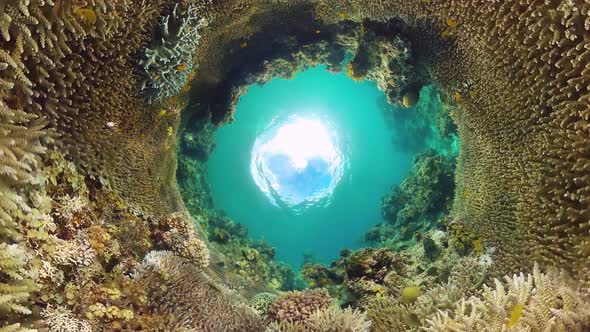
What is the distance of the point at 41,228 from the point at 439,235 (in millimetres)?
6161

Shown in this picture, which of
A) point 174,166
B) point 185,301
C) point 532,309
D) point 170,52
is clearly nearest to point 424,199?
point 174,166

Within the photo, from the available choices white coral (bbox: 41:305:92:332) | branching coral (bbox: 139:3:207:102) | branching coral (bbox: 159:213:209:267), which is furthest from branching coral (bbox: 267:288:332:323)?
branching coral (bbox: 139:3:207:102)

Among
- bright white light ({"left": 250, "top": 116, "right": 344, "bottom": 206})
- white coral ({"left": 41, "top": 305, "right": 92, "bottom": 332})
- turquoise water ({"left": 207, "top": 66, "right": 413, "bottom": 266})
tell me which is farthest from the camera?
bright white light ({"left": 250, "top": 116, "right": 344, "bottom": 206})

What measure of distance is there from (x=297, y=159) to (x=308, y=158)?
29.8 inches

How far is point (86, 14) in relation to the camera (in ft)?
12.6

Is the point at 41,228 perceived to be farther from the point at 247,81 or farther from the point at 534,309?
the point at 247,81

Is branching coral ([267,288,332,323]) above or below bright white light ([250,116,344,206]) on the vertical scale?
below

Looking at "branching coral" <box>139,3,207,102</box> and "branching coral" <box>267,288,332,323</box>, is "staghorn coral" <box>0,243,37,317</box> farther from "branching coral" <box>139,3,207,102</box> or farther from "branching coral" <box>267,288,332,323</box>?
"branching coral" <box>267,288,332,323</box>

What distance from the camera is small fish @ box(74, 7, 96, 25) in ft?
12.4

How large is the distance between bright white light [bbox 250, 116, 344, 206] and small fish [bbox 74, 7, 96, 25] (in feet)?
59.6

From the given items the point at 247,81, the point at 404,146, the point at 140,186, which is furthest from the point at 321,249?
the point at 140,186

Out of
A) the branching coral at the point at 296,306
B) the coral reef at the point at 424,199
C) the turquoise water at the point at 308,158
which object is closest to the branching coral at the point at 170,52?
the branching coral at the point at 296,306

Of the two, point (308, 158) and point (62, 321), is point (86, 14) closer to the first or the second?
point (62, 321)

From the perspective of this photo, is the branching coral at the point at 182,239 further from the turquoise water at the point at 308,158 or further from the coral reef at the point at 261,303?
the turquoise water at the point at 308,158
